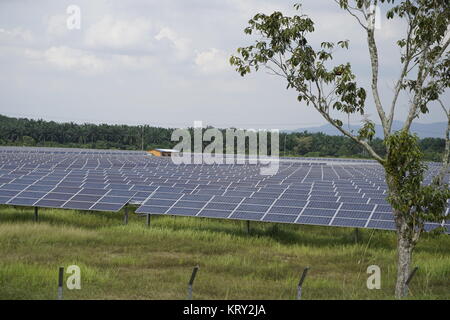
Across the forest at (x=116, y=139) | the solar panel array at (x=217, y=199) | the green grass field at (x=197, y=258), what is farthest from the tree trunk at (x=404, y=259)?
the forest at (x=116, y=139)

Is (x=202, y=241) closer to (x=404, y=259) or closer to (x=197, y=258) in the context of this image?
(x=197, y=258)

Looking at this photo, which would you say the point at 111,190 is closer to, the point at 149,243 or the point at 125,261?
the point at 149,243

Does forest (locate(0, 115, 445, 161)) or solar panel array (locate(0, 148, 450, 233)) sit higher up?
forest (locate(0, 115, 445, 161))

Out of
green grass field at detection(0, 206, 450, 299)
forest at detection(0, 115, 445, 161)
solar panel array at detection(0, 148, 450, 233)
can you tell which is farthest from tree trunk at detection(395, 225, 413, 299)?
forest at detection(0, 115, 445, 161)

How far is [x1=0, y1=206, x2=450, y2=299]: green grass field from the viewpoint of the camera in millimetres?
14828

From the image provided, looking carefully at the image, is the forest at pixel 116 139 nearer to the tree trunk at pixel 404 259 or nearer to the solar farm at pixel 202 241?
the solar farm at pixel 202 241

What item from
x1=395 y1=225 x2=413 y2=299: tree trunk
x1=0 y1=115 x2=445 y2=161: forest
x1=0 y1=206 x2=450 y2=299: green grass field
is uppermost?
x1=0 y1=115 x2=445 y2=161: forest

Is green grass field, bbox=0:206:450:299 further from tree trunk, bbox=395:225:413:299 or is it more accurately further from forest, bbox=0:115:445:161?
forest, bbox=0:115:445:161

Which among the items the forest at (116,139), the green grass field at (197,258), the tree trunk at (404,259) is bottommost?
the green grass field at (197,258)

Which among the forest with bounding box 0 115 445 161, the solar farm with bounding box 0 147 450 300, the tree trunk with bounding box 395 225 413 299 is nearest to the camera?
the tree trunk with bounding box 395 225 413 299

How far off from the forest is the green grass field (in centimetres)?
8525

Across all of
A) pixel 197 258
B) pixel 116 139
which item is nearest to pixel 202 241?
pixel 197 258

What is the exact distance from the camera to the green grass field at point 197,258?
48.6 ft

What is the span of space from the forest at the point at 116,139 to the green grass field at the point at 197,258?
8525 centimetres
